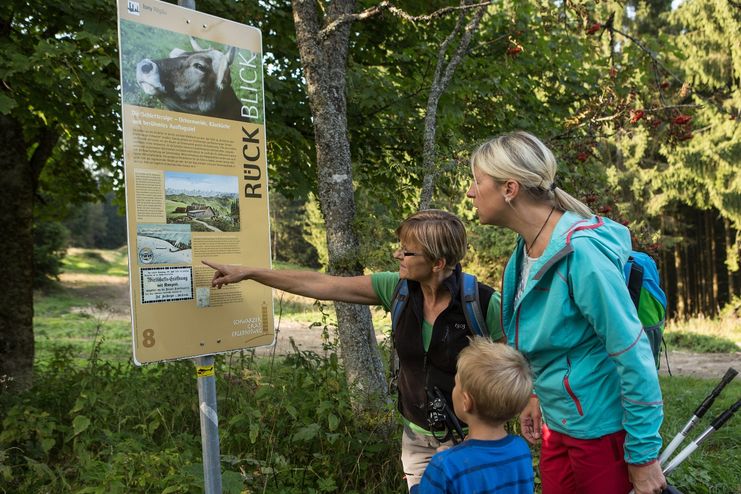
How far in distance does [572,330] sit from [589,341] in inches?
3.2

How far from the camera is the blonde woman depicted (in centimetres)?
200

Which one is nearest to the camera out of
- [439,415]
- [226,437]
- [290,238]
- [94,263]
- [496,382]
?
[496,382]

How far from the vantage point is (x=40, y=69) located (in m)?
4.87

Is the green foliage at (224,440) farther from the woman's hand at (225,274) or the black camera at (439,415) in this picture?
the black camera at (439,415)

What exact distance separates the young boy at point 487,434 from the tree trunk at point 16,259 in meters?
5.99

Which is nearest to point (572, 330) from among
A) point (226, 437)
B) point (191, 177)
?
point (191, 177)

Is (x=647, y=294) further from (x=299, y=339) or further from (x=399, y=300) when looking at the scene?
(x=299, y=339)

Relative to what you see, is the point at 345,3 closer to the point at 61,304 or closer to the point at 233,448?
the point at 233,448

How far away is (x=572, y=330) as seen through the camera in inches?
83.8

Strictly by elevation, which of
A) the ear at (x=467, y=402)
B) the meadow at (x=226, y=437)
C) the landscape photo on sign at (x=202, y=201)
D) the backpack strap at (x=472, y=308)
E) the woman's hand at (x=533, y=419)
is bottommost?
the meadow at (x=226, y=437)

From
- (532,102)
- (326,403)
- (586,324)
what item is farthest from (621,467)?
(532,102)

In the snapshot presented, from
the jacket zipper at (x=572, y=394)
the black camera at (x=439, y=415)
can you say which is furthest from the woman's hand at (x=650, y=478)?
the black camera at (x=439, y=415)

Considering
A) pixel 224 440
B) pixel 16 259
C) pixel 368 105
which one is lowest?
pixel 224 440

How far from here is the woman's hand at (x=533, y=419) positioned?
2.41 metres
